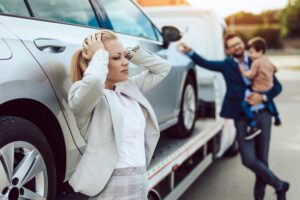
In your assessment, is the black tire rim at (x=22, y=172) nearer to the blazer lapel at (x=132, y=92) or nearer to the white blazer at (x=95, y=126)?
the white blazer at (x=95, y=126)

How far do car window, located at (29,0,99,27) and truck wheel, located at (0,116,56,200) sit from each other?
0.75 metres

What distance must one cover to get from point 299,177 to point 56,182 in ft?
13.0

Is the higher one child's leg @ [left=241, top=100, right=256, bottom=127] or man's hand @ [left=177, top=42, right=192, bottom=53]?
man's hand @ [left=177, top=42, right=192, bottom=53]

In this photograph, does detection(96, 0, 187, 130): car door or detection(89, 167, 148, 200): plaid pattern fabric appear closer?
detection(89, 167, 148, 200): plaid pattern fabric

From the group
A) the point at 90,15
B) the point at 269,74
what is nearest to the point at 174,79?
the point at 269,74

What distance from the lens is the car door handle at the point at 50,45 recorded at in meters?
2.52

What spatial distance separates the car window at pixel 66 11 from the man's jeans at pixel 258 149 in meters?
1.98

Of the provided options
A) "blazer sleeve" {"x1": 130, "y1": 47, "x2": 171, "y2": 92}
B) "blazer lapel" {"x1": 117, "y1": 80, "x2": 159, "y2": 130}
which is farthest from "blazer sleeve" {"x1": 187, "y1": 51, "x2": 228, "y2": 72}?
"blazer lapel" {"x1": 117, "y1": 80, "x2": 159, "y2": 130}

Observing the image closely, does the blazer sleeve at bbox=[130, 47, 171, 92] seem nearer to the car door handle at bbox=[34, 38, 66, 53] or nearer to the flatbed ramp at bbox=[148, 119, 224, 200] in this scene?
the car door handle at bbox=[34, 38, 66, 53]

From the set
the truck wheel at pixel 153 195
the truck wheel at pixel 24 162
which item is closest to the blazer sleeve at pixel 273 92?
the truck wheel at pixel 153 195

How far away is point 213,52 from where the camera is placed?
21.2ft

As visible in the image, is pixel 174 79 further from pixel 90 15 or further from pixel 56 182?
pixel 56 182

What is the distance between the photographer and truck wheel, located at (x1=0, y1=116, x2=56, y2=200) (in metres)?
2.22

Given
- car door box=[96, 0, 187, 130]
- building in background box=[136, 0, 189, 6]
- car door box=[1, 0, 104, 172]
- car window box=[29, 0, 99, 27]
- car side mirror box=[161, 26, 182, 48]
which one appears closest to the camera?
car door box=[1, 0, 104, 172]
